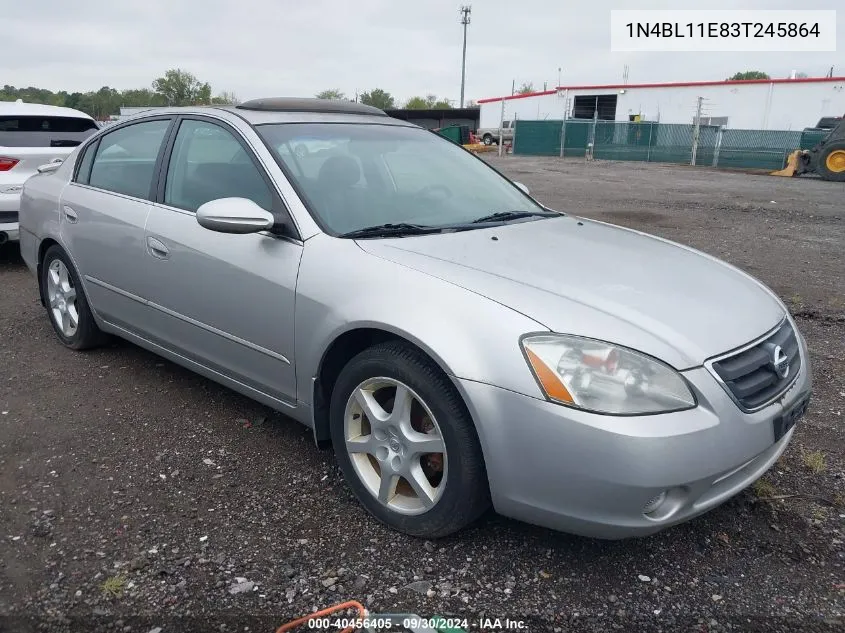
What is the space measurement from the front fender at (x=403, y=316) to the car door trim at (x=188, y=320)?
202 mm

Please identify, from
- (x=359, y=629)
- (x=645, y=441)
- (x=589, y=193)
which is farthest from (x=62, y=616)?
(x=589, y=193)

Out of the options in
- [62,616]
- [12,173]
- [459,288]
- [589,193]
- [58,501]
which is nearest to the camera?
[62,616]

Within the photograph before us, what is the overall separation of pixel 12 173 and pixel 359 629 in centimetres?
623

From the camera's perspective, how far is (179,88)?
85.3 meters

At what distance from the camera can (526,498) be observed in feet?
7.44

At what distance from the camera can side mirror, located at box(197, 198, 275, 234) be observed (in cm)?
285

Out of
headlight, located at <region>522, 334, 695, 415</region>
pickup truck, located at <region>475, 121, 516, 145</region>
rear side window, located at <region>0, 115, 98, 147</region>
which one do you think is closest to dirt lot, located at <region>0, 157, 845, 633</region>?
headlight, located at <region>522, 334, 695, 415</region>

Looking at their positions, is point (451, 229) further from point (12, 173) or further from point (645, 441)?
point (12, 173)

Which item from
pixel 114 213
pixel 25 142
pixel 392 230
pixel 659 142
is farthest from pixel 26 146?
pixel 659 142

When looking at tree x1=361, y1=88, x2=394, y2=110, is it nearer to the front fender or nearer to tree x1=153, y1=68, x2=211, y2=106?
tree x1=153, y1=68, x2=211, y2=106

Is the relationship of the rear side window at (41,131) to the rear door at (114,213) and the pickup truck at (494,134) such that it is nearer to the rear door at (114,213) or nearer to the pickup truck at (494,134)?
the rear door at (114,213)

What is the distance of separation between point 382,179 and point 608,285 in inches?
51.1

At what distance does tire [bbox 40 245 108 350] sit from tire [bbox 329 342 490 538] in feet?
7.83

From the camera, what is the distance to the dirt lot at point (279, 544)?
7.47 feet
